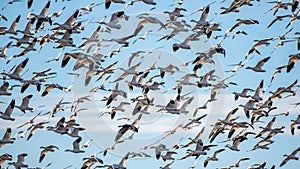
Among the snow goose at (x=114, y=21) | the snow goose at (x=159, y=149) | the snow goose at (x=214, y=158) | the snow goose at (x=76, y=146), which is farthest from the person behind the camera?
the snow goose at (x=214, y=158)

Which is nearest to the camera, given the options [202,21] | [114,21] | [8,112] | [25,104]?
[114,21]

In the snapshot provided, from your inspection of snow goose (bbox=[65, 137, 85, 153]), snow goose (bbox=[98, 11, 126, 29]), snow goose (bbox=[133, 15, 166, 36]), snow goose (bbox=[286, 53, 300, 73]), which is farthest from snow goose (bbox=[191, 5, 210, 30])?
snow goose (bbox=[65, 137, 85, 153])

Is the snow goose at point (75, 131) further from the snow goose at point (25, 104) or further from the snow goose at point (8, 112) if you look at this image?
the snow goose at point (8, 112)

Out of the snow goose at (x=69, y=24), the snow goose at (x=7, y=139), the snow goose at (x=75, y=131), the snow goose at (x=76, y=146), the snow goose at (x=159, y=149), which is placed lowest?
the snow goose at (x=7, y=139)

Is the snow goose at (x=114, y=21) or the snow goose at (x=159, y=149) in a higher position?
the snow goose at (x=114, y=21)

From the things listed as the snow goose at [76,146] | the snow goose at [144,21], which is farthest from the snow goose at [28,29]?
the snow goose at [76,146]

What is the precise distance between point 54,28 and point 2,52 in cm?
384

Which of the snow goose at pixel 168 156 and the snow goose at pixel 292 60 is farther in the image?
the snow goose at pixel 168 156

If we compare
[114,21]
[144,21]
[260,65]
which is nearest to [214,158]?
[260,65]

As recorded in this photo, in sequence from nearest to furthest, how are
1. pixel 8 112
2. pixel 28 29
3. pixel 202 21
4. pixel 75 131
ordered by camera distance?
pixel 202 21 → pixel 8 112 → pixel 28 29 → pixel 75 131

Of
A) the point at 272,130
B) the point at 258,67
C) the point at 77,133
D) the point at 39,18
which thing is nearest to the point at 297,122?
the point at 272,130

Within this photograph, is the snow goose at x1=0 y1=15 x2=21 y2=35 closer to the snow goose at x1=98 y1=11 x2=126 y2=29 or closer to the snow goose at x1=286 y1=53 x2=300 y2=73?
the snow goose at x1=98 y1=11 x2=126 y2=29

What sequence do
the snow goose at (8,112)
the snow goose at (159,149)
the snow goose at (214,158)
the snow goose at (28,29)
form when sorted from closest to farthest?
1. the snow goose at (8,112)
2. the snow goose at (28,29)
3. the snow goose at (159,149)
4. the snow goose at (214,158)

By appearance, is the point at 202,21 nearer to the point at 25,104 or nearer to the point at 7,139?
the point at 25,104
